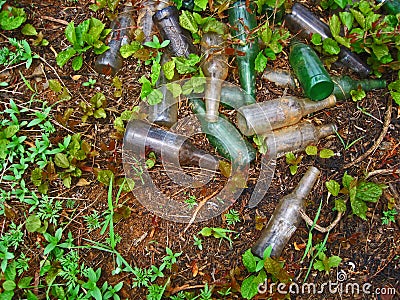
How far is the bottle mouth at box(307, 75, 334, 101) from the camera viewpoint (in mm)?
2864

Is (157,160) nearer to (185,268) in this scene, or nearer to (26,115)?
(185,268)

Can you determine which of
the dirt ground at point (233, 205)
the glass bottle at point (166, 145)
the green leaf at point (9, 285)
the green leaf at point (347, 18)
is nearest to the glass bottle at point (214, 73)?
the dirt ground at point (233, 205)

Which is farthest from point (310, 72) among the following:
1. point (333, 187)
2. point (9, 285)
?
point (9, 285)

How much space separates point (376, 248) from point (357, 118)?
2.67 feet

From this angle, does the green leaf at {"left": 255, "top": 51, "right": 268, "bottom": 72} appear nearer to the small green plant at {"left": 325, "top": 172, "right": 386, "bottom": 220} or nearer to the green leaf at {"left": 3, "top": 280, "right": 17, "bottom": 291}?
the small green plant at {"left": 325, "top": 172, "right": 386, "bottom": 220}

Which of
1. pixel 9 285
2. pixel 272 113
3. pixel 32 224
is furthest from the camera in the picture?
pixel 272 113

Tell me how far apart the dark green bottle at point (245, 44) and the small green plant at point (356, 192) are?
0.75 meters

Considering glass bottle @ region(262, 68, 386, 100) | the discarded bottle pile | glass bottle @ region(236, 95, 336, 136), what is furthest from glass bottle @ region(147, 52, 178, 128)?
glass bottle @ region(262, 68, 386, 100)

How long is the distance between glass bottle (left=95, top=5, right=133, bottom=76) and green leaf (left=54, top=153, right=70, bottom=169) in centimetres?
62

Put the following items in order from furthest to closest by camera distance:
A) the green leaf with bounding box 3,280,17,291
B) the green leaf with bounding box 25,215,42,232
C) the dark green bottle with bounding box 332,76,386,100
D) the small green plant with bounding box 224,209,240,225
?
the dark green bottle with bounding box 332,76,386,100, the small green plant with bounding box 224,209,240,225, the green leaf with bounding box 25,215,42,232, the green leaf with bounding box 3,280,17,291

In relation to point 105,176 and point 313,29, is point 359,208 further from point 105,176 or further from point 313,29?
point 105,176

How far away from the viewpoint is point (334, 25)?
3008mm

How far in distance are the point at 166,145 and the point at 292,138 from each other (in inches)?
30.2

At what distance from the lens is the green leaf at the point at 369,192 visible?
9.33 feet
